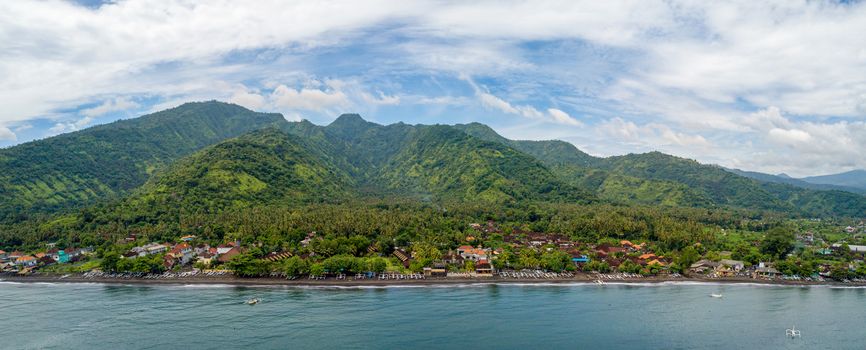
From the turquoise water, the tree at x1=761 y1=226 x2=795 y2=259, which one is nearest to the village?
the turquoise water

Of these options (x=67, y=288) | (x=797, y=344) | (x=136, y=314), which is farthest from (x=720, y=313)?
(x=67, y=288)

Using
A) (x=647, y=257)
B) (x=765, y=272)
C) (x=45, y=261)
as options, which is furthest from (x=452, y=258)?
(x=45, y=261)

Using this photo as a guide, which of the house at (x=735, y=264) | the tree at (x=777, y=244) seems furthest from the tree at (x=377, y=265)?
the tree at (x=777, y=244)

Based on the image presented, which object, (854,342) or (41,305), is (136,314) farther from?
(854,342)

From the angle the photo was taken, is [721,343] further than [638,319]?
No

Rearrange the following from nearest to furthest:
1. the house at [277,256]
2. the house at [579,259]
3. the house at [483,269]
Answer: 1. the house at [483,269]
2. the house at [277,256]
3. the house at [579,259]

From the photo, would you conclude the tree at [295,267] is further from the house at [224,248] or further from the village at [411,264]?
the house at [224,248]

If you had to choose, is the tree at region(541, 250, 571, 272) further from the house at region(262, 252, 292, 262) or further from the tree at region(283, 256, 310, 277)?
the house at region(262, 252, 292, 262)
